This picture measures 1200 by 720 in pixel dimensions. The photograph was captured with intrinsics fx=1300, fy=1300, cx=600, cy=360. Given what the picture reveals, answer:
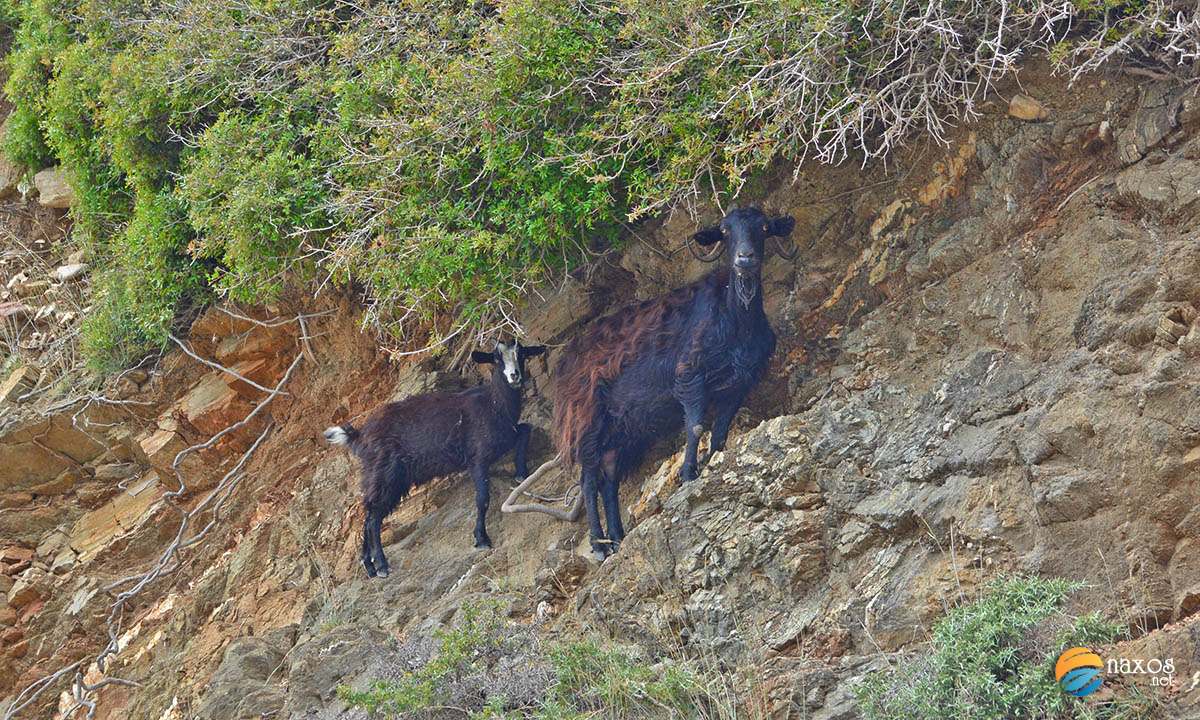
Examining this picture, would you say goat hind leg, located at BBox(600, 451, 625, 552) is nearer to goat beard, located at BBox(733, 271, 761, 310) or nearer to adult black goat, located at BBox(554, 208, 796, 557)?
adult black goat, located at BBox(554, 208, 796, 557)

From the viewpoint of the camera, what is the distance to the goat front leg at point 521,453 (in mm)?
10502

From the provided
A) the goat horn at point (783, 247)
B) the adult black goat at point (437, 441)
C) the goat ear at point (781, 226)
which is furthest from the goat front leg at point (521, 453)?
the goat ear at point (781, 226)

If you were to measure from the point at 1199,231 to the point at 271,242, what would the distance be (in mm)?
7448

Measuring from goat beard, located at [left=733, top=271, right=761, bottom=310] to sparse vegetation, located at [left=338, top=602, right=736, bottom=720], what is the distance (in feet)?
8.62

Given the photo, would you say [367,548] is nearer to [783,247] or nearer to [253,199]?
[253,199]

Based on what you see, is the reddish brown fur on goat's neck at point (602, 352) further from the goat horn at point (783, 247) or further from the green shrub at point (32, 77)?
the green shrub at point (32, 77)

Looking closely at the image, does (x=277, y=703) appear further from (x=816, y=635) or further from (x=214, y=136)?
(x=214, y=136)

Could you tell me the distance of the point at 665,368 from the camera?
9.28m

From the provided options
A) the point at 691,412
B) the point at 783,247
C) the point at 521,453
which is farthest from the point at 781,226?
the point at 521,453

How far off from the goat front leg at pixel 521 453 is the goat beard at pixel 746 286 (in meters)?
2.51

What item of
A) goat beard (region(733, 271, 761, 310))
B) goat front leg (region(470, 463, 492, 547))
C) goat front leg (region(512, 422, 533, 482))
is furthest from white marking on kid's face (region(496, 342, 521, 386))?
goat beard (region(733, 271, 761, 310))

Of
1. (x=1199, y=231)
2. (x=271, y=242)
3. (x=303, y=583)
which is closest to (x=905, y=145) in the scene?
(x=1199, y=231)

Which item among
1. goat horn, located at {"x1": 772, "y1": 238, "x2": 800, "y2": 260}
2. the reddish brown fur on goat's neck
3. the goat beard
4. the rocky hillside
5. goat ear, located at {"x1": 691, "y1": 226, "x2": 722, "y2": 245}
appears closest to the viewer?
the rocky hillside

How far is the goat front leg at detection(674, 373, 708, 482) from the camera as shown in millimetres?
8852
